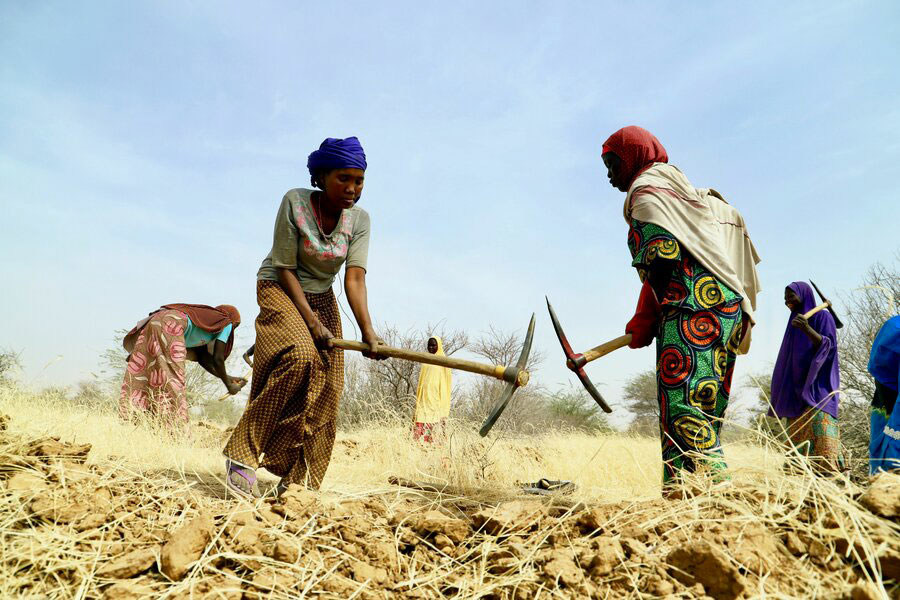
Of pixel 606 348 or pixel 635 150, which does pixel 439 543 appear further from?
pixel 635 150

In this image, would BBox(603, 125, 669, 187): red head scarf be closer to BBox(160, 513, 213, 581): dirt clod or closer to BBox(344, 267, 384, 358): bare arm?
BBox(344, 267, 384, 358): bare arm

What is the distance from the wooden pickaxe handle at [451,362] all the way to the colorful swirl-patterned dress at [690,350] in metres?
0.70

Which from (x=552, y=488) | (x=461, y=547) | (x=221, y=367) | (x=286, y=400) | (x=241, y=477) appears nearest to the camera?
(x=461, y=547)

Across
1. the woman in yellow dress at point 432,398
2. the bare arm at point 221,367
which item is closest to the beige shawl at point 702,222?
the woman in yellow dress at point 432,398

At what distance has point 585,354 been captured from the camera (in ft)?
10.1

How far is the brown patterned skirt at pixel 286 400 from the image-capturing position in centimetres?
301

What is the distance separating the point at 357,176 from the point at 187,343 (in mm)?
5059

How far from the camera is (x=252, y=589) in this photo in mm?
1835

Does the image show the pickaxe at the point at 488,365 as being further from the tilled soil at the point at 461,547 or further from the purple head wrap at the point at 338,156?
the purple head wrap at the point at 338,156

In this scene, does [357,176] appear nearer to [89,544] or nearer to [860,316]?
[89,544]

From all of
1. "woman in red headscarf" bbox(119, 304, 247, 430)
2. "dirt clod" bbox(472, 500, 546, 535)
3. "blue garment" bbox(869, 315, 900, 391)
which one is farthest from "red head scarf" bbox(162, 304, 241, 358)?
"blue garment" bbox(869, 315, 900, 391)

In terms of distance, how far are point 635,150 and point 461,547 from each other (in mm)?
2259

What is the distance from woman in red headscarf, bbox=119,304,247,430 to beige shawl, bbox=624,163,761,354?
539cm

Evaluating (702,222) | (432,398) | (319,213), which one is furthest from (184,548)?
(432,398)
